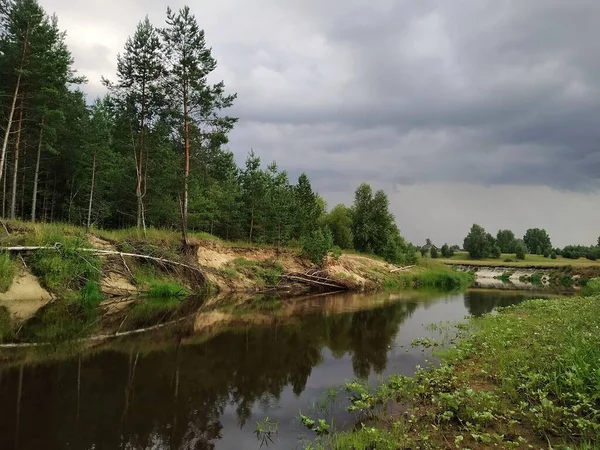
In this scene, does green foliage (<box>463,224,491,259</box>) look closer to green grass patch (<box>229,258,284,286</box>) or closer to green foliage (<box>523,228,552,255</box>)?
green foliage (<box>523,228,552,255</box>)

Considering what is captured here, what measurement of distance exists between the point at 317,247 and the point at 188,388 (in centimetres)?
3027

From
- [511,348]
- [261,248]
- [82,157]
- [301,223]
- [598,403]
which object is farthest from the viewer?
[301,223]

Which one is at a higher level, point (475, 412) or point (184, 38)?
point (184, 38)

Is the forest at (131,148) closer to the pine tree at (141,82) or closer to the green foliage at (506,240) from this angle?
the pine tree at (141,82)

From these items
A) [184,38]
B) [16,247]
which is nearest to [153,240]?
[16,247]

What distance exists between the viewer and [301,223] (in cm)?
4438

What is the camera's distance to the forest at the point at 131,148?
27000 mm

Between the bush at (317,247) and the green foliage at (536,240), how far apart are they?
153 meters

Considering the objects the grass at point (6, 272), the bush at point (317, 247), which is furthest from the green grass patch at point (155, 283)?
the bush at point (317, 247)

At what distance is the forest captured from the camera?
2700cm

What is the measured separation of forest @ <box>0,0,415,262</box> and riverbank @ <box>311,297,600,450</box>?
74.3ft

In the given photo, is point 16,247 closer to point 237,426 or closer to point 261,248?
point 237,426

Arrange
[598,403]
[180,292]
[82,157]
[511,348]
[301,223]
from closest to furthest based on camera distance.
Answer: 1. [598,403]
2. [511,348]
3. [180,292]
4. [82,157]
5. [301,223]

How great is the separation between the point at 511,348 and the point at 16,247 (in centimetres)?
2155
